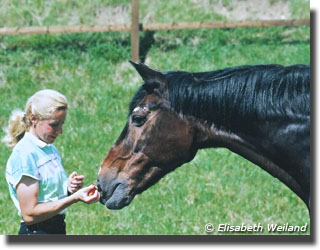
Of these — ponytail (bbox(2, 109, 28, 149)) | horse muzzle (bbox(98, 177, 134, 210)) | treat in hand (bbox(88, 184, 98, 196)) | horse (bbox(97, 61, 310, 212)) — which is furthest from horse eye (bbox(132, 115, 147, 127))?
ponytail (bbox(2, 109, 28, 149))

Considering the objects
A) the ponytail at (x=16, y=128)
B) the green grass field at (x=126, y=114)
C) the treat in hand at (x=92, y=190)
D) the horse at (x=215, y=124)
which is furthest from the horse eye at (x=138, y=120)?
the green grass field at (x=126, y=114)

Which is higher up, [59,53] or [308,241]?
[59,53]

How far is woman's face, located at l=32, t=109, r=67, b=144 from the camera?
2.90 m

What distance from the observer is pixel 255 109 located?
2939 millimetres

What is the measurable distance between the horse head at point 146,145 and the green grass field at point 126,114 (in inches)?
98.6

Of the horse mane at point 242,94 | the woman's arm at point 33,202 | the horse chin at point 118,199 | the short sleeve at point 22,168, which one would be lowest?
the horse chin at point 118,199

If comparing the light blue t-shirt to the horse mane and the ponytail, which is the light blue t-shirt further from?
the horse mane

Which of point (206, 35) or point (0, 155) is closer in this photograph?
point (0, 155)

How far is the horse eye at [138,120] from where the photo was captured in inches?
121

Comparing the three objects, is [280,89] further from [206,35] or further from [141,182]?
[206,35]

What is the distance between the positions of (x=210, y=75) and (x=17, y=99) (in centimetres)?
467

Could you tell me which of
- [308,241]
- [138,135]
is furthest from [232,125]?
[308,241]

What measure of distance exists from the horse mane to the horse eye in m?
0.16

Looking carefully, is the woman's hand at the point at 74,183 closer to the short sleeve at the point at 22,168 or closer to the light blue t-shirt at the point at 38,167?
the light blue t-shirt at the point at 38,167
